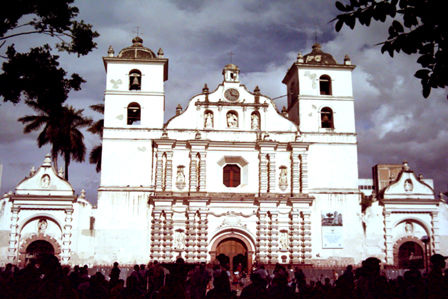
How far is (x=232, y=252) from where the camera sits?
28.2 metres

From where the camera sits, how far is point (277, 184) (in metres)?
29.1

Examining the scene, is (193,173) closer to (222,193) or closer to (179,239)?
(222,193)

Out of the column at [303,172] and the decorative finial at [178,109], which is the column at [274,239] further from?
the decorative finial at [178,109]

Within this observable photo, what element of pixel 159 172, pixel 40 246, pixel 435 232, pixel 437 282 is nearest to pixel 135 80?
pixel 159 172

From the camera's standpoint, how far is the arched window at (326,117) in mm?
30516

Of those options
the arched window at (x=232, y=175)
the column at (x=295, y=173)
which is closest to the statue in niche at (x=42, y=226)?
the arched window at (x=232, y=175)

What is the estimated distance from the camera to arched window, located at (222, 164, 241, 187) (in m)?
29.3

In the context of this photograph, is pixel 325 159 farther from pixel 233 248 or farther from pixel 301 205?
pixel 233 248

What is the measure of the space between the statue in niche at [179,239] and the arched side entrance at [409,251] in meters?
11.4

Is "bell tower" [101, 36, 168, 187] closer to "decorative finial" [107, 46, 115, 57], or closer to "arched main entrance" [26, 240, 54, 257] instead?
"decorative finial" [107, 46, 115, 57]

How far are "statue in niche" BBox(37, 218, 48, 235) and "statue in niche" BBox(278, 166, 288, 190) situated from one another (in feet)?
41.1

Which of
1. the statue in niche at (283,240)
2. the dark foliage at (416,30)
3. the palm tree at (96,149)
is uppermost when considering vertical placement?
the palm tree at (96,149)

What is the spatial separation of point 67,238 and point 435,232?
19.6m

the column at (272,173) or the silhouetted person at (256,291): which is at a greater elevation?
the column at (272,173)
